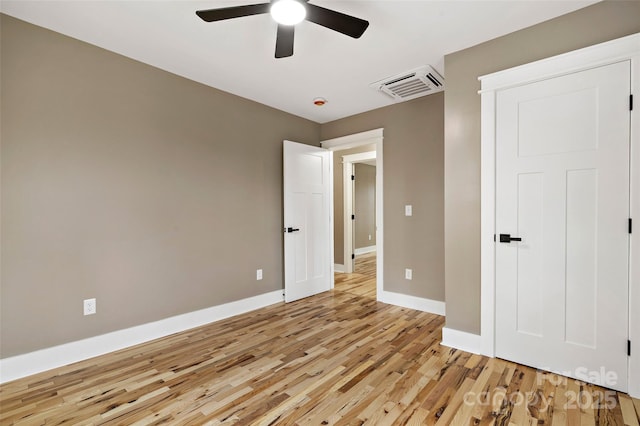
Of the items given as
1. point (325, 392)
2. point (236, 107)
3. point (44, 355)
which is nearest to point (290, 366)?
point (325, 392)

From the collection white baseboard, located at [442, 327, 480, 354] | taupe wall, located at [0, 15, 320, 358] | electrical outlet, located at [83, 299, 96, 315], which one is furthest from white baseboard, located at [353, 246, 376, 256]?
electrical outlet, located at [83, 299, 96, 315]

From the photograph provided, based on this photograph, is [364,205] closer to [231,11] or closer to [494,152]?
[494,152]

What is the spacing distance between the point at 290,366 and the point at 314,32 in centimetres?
262

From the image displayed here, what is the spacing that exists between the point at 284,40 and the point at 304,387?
2373 mm

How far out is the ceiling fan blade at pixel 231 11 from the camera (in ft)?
5.57

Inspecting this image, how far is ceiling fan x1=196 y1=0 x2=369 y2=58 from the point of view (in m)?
1.70

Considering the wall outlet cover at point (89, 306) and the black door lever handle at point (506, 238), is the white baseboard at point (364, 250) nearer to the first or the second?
the black door lever handle at point (506, 238)

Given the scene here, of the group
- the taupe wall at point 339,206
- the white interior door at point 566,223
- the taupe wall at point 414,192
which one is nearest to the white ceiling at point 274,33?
the white interior door at point 566,223

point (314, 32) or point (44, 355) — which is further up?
point (314, 32)

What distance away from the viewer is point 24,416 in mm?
1772

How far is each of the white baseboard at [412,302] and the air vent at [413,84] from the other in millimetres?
2441

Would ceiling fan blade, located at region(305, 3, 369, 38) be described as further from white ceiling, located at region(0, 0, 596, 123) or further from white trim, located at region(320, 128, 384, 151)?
white trim, located at region(320, 128, 384, 151)

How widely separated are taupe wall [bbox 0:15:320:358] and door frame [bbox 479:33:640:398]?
8.38 feet

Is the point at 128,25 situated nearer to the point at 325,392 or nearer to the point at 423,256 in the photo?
the point at 325,392
